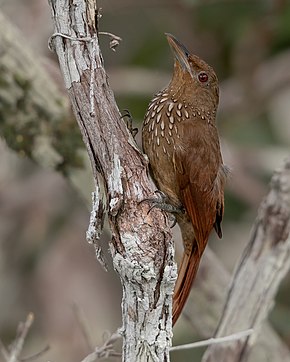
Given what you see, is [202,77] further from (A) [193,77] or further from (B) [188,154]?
(B) [188,154]

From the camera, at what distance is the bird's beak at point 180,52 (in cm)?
317

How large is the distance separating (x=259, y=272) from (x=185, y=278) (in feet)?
1.13

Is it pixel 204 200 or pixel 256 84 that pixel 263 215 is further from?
pixel 256 84

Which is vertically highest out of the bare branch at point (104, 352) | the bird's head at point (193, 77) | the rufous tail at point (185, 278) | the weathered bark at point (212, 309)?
the bird's head at point (193, 77)

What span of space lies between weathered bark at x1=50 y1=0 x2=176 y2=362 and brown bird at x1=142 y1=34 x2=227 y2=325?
1.77 ft

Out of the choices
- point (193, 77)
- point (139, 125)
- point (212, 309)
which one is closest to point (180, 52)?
point (193, 77)

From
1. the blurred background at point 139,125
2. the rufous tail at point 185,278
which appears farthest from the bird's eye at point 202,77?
the blurred background at point 139,125

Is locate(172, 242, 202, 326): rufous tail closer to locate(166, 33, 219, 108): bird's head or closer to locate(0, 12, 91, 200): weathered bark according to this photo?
locate(166, 33, 219, 108): bird's head

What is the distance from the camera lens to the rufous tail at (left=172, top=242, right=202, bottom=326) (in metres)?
3.06

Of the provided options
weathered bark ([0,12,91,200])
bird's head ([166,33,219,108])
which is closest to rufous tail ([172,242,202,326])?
bird's head ([166,33,219,108])

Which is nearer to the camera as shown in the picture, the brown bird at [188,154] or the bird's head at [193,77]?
the brown bird at [188,154]

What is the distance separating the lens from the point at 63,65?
2463mm

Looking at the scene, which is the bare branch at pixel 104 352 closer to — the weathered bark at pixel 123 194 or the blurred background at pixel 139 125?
the weathered bark at pixel 123 194

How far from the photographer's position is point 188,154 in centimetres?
307
